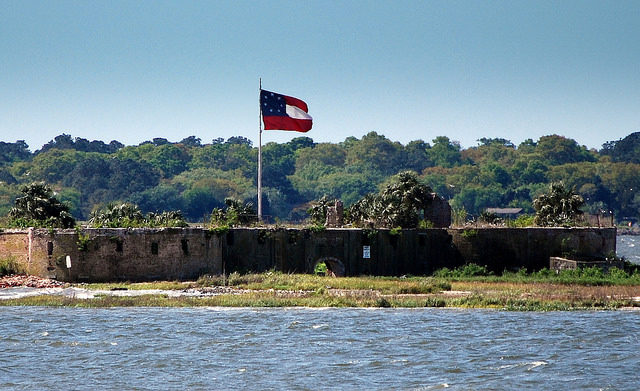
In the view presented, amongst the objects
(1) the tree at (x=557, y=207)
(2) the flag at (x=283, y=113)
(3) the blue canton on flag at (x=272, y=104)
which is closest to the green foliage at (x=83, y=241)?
(2) the flag at (x=283, y=113)

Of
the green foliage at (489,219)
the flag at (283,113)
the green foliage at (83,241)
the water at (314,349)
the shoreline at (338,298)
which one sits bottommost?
the water at (314,349)

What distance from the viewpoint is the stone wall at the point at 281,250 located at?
60.7 meters

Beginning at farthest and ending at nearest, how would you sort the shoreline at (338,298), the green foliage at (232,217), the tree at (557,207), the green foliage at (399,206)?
1. the tree at (557,207)
2. the green foliage at (399,206)
3. the green foliage at (232,217)
4. the shoreline at (338,298)

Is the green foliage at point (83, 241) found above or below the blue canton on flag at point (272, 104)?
below

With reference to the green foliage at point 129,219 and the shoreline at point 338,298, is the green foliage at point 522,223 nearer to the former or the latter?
the shoreline at point 338,298

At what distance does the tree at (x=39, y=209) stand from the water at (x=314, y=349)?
1568cm

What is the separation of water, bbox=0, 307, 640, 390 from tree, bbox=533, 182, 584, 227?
21429 millimetres

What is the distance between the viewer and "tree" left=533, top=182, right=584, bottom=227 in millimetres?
70812

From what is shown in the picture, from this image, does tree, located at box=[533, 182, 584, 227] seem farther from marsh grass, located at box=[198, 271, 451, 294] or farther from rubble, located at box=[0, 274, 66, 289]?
rubble, located at box=[0, 274, 66, 289]

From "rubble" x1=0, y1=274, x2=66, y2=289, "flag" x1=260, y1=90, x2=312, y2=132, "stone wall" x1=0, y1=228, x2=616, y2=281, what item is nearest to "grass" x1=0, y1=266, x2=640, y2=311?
"stone wall" x1=0, y1=228, x2=616, y2=281

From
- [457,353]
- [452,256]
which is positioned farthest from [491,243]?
[457,353]

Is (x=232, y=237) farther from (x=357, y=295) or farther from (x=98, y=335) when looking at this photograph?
(x=98, y=335)

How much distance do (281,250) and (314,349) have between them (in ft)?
78.5

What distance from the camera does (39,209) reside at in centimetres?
6738
